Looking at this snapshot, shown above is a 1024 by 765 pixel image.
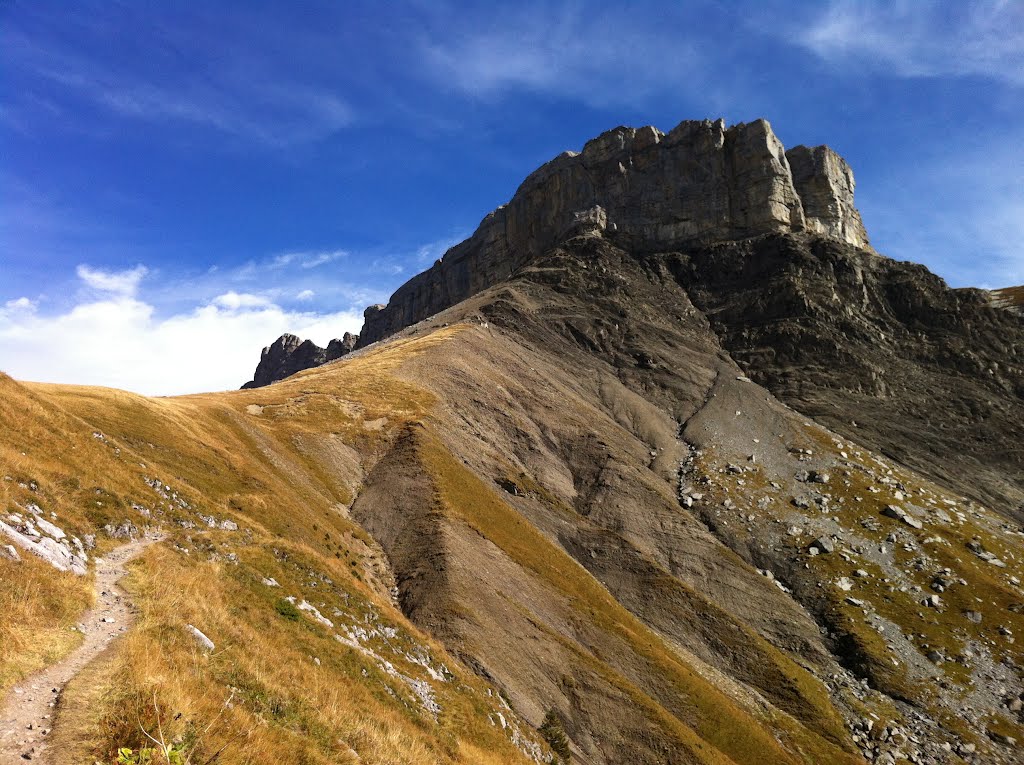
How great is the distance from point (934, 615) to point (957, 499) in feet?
131

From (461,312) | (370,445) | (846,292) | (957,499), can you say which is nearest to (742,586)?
(370,445)

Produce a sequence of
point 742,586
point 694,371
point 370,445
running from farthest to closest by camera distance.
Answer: point 694,371, point 742,586, point 370,445

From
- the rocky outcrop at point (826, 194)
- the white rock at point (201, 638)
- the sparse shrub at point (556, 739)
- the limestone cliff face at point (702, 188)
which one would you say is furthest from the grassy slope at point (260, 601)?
the rocky outcrop at point (826, 194)

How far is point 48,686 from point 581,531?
193ft

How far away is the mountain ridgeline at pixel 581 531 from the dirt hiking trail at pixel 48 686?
0.15 metres

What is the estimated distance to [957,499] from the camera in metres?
92.4

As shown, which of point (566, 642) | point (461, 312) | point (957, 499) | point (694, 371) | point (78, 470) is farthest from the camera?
point (461, 312)

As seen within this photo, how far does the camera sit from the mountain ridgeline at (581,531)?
593 inches

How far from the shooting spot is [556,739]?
1254 inches

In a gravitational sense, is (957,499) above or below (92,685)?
above

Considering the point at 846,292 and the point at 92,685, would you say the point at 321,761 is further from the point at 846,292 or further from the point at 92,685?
the point at 846,292

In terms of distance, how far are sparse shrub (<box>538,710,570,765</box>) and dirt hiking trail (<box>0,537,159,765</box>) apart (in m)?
23.5

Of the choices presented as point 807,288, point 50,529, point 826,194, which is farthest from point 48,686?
point 826,194

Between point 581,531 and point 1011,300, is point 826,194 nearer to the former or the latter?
point 1011,300
